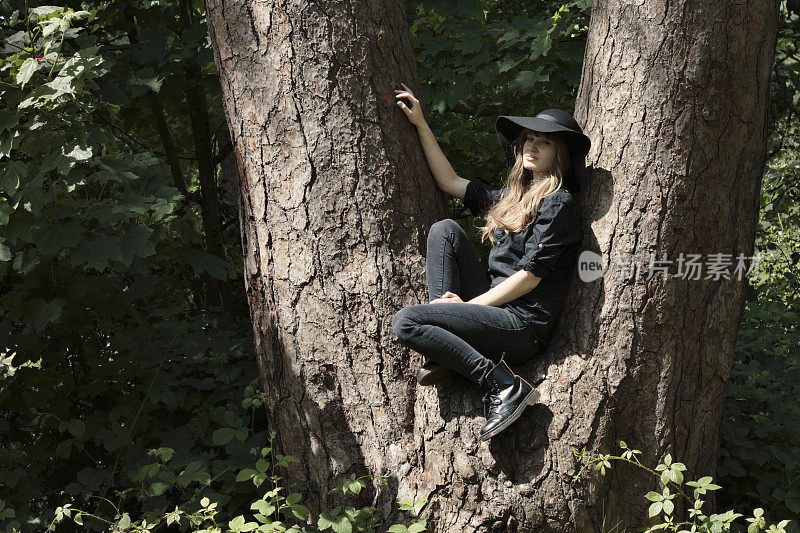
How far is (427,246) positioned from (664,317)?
99 cm

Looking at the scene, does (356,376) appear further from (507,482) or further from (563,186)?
(563,186)

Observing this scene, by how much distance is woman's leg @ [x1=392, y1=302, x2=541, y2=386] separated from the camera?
9.23 ft

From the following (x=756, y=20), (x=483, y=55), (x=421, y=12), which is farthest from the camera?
(x=421, y=12)

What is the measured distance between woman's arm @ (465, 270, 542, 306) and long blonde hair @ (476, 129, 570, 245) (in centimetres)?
23

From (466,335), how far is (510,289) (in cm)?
27

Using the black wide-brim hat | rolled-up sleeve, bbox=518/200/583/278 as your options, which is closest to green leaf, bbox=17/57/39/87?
the black wide-brim hat

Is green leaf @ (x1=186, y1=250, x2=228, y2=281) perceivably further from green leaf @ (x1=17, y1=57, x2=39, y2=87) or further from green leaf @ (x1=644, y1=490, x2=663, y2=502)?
green leaf @ (x1=644, y1=490, x2=663, y2=502)

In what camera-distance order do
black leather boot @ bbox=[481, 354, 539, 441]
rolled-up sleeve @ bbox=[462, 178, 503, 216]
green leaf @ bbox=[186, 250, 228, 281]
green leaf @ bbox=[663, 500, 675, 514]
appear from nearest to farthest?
green leaf @ bbox=[663, 500, 675, 514] < black leather boot @ bbox=[481, 354, 539, 441] < rolled-up sleeve @ bbox=[462, 178, 503, 216] < green leaf @ bbox=[186, 250, 228, 281]

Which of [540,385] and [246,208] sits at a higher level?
[246,208]

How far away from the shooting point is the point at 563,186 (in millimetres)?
2938

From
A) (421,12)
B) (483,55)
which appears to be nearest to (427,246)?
(483,55)

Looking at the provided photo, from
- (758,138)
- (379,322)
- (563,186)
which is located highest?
(758,138)

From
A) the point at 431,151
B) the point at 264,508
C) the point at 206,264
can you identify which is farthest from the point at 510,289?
the point at 206,264

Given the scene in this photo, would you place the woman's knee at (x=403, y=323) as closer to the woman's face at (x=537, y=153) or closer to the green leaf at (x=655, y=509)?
the woman's face at (x=537, y=153)
